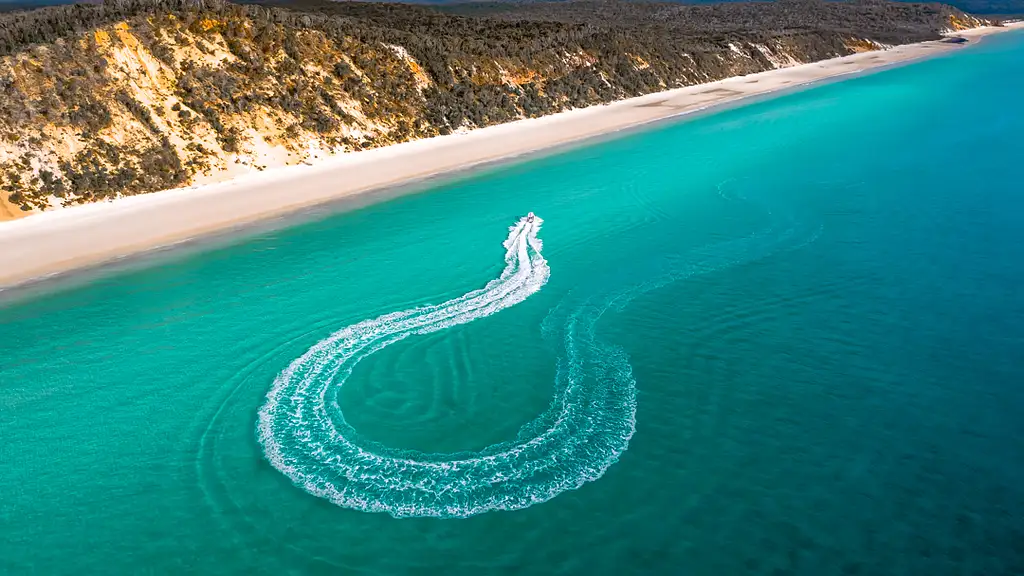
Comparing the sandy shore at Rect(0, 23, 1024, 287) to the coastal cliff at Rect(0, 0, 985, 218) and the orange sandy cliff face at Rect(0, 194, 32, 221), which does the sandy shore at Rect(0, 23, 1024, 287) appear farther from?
the coastal cliff at Rect(0, 0, 985, 218)

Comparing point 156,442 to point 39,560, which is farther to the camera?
point 156,442

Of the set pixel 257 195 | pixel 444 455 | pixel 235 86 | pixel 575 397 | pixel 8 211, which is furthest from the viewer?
pixel 235 86

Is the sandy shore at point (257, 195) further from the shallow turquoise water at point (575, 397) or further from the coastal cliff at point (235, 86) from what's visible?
the shallow turquoise water at point (575, 397)

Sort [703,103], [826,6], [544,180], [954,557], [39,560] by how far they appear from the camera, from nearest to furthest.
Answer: [954,557] < [39,560] < [544,180] < [703,103] < [826,6]

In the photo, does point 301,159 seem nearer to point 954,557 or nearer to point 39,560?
point 39,560

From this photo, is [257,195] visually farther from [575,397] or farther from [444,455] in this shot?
[444,455]

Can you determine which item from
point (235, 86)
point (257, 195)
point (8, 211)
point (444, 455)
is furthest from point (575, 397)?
point (235, 86)

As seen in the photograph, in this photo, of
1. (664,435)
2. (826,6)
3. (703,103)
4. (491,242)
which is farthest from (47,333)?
(826,6)
